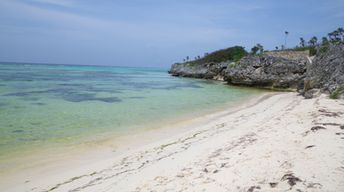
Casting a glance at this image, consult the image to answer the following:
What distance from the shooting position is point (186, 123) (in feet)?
40.2

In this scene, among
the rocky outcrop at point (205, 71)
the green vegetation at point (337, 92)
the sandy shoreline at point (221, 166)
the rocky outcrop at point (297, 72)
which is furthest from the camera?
the rocky outcrop at point (205, 71)

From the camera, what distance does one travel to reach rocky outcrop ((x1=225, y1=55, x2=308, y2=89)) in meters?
34.8

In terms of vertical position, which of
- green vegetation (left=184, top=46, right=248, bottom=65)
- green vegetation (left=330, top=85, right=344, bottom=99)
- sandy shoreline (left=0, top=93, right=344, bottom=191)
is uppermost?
green vegetation (left=184, top=46, right=248, bottom=65)

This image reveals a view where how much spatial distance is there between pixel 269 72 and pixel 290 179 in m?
35.1

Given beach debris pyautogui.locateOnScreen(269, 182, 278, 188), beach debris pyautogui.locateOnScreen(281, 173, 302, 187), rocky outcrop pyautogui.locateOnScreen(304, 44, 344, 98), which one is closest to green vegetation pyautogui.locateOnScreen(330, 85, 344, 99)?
rocky outcrop pyautogui.locateOnScreen(304, 44, 344, 98)

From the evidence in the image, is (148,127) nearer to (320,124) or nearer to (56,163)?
(56,163)

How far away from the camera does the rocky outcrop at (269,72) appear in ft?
114

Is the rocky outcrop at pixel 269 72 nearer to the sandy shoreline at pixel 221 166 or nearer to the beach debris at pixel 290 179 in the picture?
the sandy shoreline at pixel 221 166

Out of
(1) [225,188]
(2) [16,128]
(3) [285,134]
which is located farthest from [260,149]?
(2) [16,128]

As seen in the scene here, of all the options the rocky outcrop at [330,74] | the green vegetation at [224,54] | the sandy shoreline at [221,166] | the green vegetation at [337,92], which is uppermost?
the green vegetation at [224,54]

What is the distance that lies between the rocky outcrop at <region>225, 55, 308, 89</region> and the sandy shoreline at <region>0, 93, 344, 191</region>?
27813 millimetres

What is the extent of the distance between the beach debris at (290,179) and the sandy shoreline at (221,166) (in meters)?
0.01

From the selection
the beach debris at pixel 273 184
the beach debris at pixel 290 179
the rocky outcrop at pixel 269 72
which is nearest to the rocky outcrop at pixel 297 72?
the rocky outcrop at pixel 269 72

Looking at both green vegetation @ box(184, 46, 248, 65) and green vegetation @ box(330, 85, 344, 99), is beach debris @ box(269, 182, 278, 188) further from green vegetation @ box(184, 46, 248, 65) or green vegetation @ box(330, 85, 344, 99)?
green vegetation @ box(184, 46, 248, 65)
